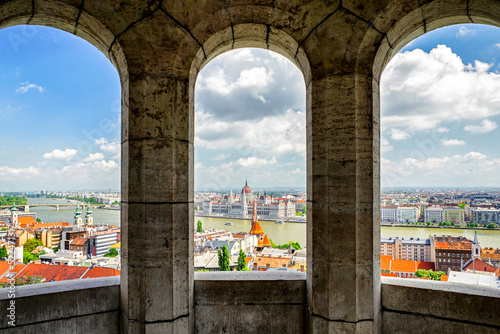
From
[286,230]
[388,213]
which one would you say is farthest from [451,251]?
[286,230]

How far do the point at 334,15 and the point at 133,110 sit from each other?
2.35 meters

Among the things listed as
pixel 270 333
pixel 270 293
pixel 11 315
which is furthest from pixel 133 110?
pixel 270 333

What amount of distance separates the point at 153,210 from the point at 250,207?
1.62 meters

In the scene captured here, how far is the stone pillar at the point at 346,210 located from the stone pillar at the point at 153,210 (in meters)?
1.51

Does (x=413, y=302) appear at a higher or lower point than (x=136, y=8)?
lower

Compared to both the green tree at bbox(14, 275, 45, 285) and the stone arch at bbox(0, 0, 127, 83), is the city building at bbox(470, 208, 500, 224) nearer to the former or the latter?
the stone arch at bbox(0, 0, 127, 83)

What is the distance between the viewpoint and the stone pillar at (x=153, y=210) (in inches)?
123

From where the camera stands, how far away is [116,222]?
12.0 feet

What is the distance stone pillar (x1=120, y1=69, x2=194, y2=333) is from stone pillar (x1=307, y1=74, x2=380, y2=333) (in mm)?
1506

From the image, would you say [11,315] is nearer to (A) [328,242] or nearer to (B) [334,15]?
(A) [328,242]

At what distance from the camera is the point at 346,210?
314 centimetres

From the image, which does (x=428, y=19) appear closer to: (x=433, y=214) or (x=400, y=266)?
(x=433, y=214)

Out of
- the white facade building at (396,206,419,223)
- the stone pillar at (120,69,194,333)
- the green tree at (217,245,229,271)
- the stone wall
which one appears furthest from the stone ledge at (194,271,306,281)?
the white facade building at (396,206,419,223)

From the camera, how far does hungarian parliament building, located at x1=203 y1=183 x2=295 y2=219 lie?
4.32 meters
